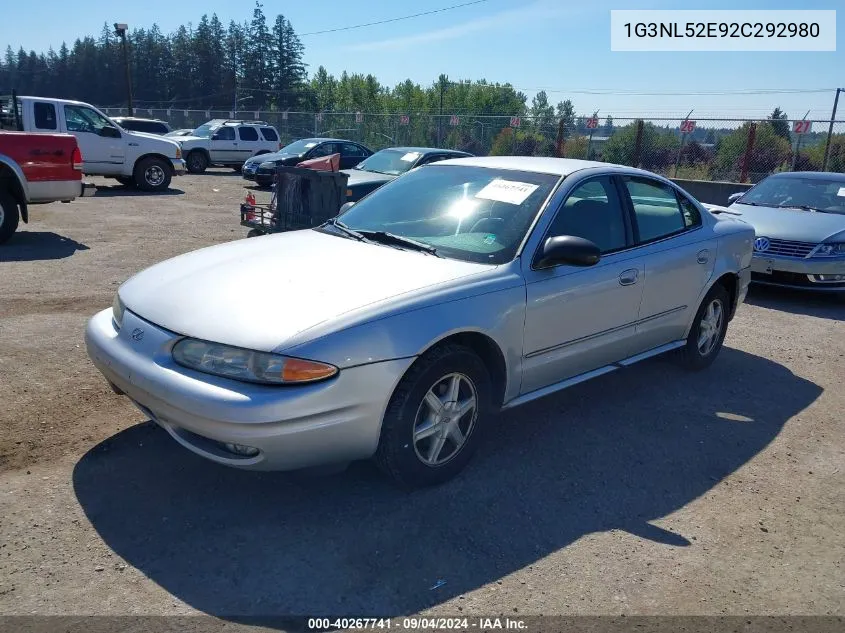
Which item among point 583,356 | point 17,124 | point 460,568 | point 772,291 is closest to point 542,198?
point 583,356

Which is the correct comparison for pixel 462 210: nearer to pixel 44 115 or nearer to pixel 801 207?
pixel 801 207

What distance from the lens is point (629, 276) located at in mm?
4598

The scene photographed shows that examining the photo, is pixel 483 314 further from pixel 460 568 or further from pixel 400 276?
pixel 460 568

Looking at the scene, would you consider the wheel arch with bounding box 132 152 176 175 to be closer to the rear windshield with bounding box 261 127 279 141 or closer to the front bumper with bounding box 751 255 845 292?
the rear windshield with bounding box 261 127 279 141

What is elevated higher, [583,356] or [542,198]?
[542,198]

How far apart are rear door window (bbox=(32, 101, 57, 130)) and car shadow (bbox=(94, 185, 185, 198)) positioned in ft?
5.95

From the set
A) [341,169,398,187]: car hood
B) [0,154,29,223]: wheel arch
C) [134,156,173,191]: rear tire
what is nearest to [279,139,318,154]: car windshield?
[134,156,173,191]: rear tire

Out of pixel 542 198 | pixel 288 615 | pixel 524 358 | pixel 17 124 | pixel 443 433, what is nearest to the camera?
pixel 288 615

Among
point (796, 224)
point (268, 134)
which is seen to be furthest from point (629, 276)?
point (268, 134)

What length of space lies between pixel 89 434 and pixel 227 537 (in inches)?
54.7

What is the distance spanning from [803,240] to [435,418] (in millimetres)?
6587

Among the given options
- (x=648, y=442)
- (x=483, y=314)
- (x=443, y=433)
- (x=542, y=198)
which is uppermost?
(x=542, y=198)

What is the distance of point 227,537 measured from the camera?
10.3 feet

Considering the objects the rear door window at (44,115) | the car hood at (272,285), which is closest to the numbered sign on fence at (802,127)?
the car hood at (272,285)
